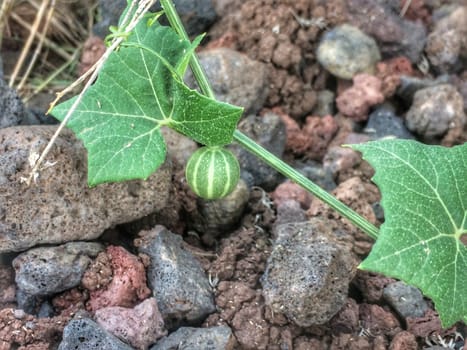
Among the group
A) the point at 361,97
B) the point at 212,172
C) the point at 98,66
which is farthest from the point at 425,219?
the point at 361,97

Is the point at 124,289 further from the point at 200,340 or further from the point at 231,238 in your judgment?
the point at 231,238

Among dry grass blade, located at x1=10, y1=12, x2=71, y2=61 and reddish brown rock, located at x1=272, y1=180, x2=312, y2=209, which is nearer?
reddish brown rock, located at x1=272, y1=180, x2=312, y2=209

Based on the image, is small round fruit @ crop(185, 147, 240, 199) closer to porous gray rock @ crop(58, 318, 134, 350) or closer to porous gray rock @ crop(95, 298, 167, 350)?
porous gray rock @ crop(95, 298, 167, 350)

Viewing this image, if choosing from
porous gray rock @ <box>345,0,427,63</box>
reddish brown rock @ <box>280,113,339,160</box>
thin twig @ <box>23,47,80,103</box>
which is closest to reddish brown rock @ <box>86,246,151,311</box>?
reddish brown rock @ <box>280,113,339,160</box>

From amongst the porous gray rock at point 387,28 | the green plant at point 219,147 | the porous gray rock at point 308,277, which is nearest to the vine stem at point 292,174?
the green plant at point 219,147

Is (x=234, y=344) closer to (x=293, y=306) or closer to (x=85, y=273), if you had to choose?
(x=293, y=306)
